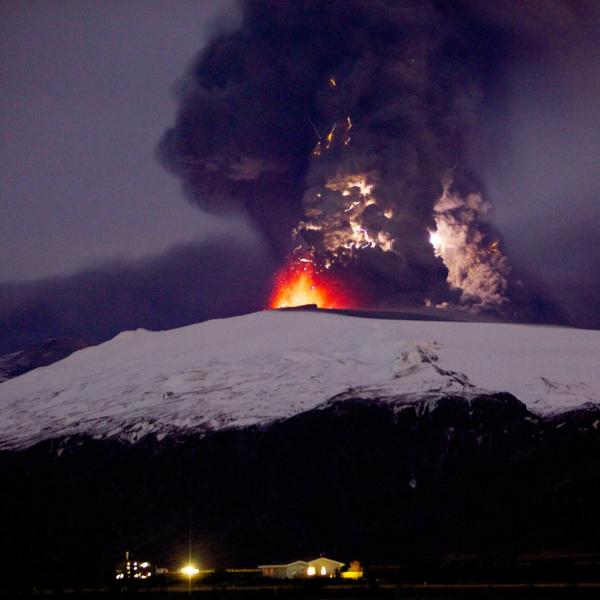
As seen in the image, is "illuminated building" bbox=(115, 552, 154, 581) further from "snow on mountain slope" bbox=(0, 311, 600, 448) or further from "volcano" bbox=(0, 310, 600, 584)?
"snow on mountain slope" bbox=(0, 311, 600, 448)

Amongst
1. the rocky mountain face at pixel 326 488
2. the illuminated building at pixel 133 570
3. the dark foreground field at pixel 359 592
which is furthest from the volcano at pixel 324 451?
the dark foreground field at pixel 359 592

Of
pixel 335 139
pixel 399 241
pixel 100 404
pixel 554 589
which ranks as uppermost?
pixel 335 139

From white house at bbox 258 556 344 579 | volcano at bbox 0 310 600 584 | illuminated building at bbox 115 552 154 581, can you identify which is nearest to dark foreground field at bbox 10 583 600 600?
white house at bbox 258 556 344 579

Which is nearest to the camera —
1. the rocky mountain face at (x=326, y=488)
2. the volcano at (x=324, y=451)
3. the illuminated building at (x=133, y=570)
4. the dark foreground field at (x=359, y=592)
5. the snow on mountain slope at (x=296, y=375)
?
the dark foreground field at (x=359, y=592)

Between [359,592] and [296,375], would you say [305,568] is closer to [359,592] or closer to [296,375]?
[359,592]

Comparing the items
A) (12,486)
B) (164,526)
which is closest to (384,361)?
(164,526)

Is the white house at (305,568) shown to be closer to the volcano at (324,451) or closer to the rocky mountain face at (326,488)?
the rocky mountain face at (326,488)

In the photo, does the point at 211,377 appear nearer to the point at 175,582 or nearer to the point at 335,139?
the point at 335,139
